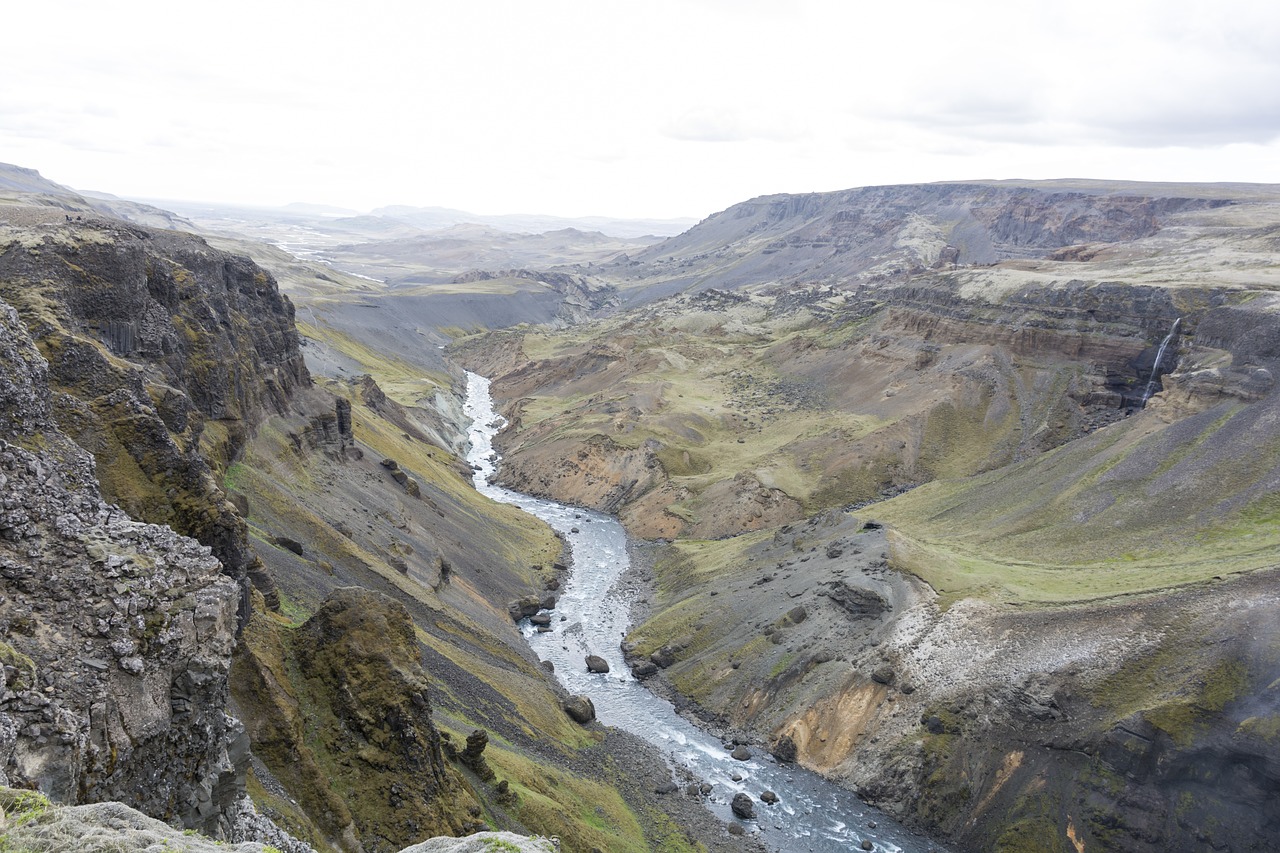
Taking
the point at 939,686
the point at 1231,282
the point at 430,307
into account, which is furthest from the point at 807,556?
the point at 430,307

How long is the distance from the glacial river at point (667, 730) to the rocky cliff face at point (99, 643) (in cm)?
3093

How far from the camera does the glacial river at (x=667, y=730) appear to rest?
128 feet

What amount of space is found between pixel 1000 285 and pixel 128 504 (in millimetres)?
100274

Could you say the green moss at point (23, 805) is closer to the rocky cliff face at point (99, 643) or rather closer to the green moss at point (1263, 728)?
the rocky cliff face at point (99, 643)

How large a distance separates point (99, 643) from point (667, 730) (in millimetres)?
37945

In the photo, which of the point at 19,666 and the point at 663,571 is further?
A: the point at 663,571

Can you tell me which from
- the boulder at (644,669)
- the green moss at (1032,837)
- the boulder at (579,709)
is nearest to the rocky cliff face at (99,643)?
the boulder at (579,709)

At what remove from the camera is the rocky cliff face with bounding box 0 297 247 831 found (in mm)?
12750

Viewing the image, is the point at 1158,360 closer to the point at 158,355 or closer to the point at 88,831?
the point at 158,355

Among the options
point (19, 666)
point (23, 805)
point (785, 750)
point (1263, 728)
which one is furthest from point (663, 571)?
point (23, 805)

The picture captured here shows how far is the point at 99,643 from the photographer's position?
47.1 ft

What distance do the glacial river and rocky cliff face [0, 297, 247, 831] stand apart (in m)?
30.9

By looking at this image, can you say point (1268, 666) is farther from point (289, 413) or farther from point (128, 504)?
point (289, 413)

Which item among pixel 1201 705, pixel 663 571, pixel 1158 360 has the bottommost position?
pixel 663 571
